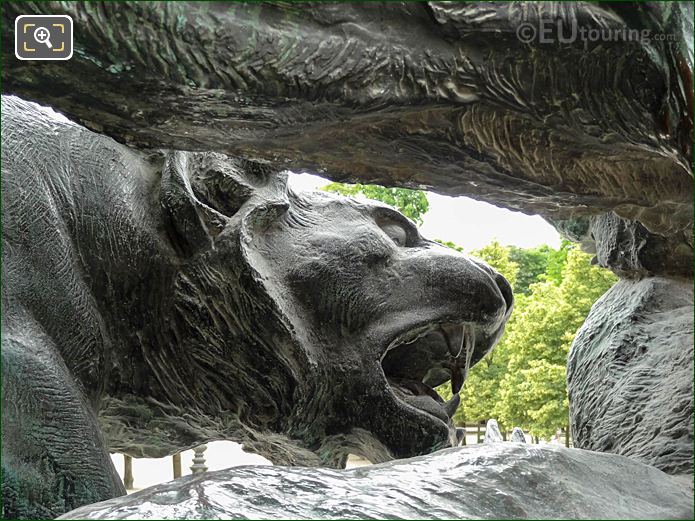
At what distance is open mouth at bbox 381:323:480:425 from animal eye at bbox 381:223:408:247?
0.29m

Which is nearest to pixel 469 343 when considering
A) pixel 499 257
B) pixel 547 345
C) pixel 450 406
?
pixel 450 406

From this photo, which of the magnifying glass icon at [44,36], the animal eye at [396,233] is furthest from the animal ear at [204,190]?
the magnifying glass icon at [44,36]

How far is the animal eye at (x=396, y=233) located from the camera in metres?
2.78

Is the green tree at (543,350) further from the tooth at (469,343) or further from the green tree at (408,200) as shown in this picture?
the tooth at (469,343)

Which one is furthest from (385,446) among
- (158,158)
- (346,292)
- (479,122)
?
(479,122)

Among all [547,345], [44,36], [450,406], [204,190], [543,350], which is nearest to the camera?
[44,36]

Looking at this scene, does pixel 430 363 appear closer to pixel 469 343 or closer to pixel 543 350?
pixel 469 343

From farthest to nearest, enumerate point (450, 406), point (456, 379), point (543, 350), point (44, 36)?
1. point (543, 350)
2. point (456, 379)
3. point (450, 406)
4. point (44, 36)

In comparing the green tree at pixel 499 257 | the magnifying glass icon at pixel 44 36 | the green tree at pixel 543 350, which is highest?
the green tree at pixel 499 257

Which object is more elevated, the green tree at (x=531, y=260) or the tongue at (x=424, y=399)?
the green tree at (x=531, y=260)

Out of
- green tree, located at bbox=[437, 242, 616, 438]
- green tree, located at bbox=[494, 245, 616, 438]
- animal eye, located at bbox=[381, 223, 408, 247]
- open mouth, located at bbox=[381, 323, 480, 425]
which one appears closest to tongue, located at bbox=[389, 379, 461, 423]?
open mouth, located at bbox=[381, 323, 480, 425]

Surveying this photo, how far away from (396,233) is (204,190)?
58 centimetres

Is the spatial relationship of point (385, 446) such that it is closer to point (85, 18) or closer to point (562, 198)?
point (562, 198)

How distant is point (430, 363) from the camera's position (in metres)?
2.80
